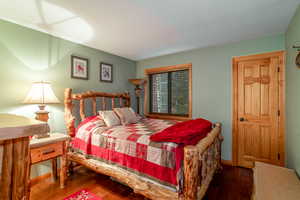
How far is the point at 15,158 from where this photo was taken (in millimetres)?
455

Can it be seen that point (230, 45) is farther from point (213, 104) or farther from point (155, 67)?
point (155, 67)

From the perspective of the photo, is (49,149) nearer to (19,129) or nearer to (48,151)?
(48,151)

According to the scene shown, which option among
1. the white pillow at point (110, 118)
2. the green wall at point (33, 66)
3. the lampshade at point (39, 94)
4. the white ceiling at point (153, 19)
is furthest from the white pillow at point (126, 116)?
the white ceiling at point (153, 19)

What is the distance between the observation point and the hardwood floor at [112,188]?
72.1 inches

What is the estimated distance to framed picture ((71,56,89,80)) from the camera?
105 inches

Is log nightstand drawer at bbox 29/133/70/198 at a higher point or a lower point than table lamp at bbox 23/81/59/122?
lower

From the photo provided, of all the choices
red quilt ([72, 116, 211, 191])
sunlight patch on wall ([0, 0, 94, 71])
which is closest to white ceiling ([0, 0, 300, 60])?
sunlight patch on wall ([0, 0, 94, 71])

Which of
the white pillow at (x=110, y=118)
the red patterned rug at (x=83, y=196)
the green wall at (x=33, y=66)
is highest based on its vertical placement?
the green wall at (x=33, y=66)

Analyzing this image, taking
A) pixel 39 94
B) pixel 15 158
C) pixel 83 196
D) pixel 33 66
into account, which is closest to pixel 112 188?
pixel 83 196

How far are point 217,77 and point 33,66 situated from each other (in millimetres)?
3265

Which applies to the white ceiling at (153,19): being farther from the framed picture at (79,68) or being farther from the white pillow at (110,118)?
the white pillow at (110,118)

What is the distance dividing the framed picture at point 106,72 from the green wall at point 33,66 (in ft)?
0.71

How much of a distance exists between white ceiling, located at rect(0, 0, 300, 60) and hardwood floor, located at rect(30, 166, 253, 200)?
237 centimetres

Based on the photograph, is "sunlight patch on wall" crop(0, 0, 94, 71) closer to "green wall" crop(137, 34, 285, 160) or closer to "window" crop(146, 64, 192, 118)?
"window" crop(146, 64, 192, 118)
